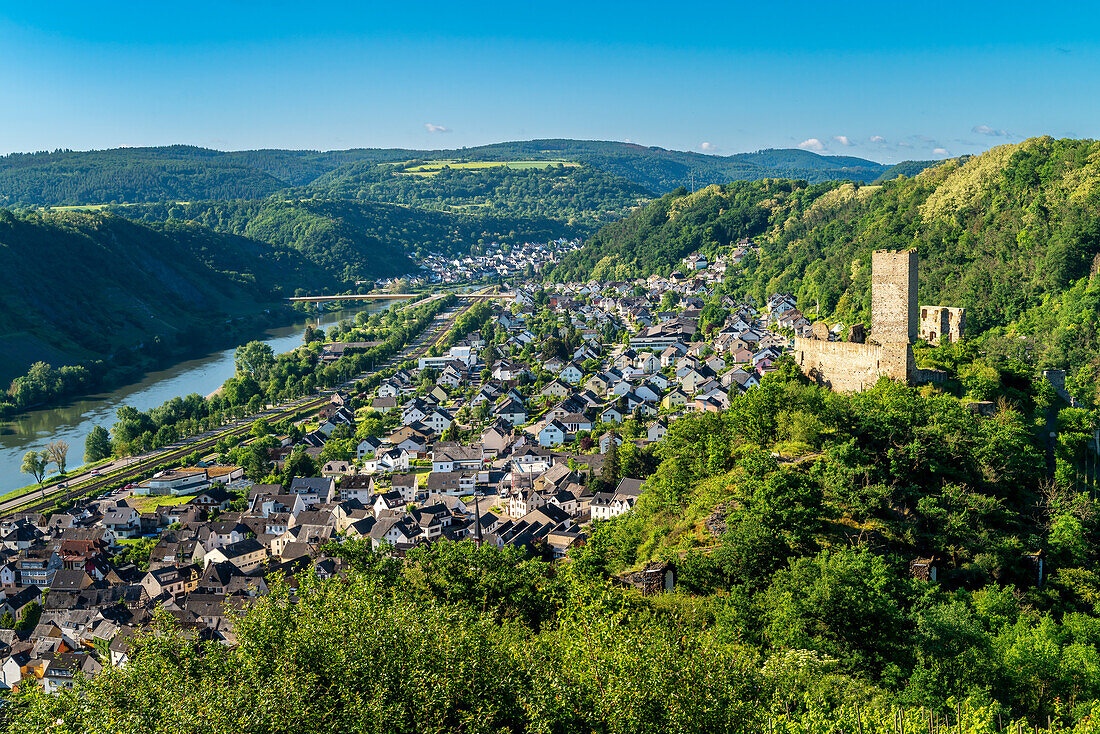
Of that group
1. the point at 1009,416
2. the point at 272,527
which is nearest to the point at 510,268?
the point at 272,527

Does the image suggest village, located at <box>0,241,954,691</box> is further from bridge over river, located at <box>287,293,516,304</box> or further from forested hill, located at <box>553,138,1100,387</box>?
bridge over river, located at <box>287,293,516,304</box>

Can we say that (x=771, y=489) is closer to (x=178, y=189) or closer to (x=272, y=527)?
(x=272, y=527)

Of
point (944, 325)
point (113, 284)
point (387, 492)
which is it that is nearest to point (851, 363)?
point (944, 325)

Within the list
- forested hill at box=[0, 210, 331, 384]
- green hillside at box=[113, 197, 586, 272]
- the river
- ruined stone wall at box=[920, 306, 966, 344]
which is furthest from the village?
green hillside at box=[113, 197, 586, 272]

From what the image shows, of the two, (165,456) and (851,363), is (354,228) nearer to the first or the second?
(165,456)

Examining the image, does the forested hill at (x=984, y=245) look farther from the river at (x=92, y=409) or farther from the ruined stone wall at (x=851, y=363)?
the river at (x=92, y=409)

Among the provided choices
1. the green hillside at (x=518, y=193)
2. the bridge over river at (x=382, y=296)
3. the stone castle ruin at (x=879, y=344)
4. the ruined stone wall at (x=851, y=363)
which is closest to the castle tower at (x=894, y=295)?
the stone castle ruin at (x=879, y=344)
